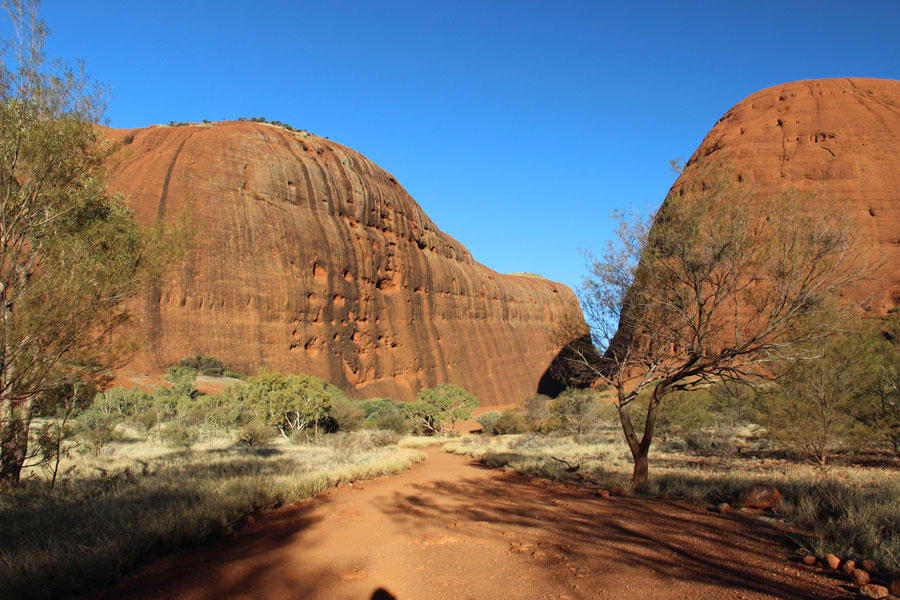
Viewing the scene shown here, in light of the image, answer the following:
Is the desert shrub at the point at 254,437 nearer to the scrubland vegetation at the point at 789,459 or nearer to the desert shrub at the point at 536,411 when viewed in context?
the scrubland vegetation at the point at 789,459

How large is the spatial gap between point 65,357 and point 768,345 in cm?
1067

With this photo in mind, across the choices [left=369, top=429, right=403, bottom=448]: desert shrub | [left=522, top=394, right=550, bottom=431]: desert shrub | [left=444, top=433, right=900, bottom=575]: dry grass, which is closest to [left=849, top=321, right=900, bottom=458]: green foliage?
[left=444, top=433, right=900, bottom=575]: dry grass

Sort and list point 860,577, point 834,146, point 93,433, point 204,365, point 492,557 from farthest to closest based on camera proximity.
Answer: point 834,146 → point 204,365 → point 93,433 → point 492,557 → point 860,577

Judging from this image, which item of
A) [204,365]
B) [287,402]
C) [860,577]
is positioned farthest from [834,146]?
[204,365]

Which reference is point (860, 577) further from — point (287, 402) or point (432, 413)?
point (432, 413)

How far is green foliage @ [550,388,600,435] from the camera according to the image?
76.1 ft

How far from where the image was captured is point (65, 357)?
20.9 feet

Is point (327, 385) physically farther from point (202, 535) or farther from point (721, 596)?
point (721, 596)

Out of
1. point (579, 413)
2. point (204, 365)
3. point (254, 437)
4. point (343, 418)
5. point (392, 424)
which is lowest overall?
point (392, 424)

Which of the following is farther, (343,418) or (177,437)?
(343,418)

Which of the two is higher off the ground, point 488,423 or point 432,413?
point 432,413

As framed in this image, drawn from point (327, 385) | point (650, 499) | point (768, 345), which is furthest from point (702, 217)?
point (327, 385)

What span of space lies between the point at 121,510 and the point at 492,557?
446 cm

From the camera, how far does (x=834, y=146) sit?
126 feet
